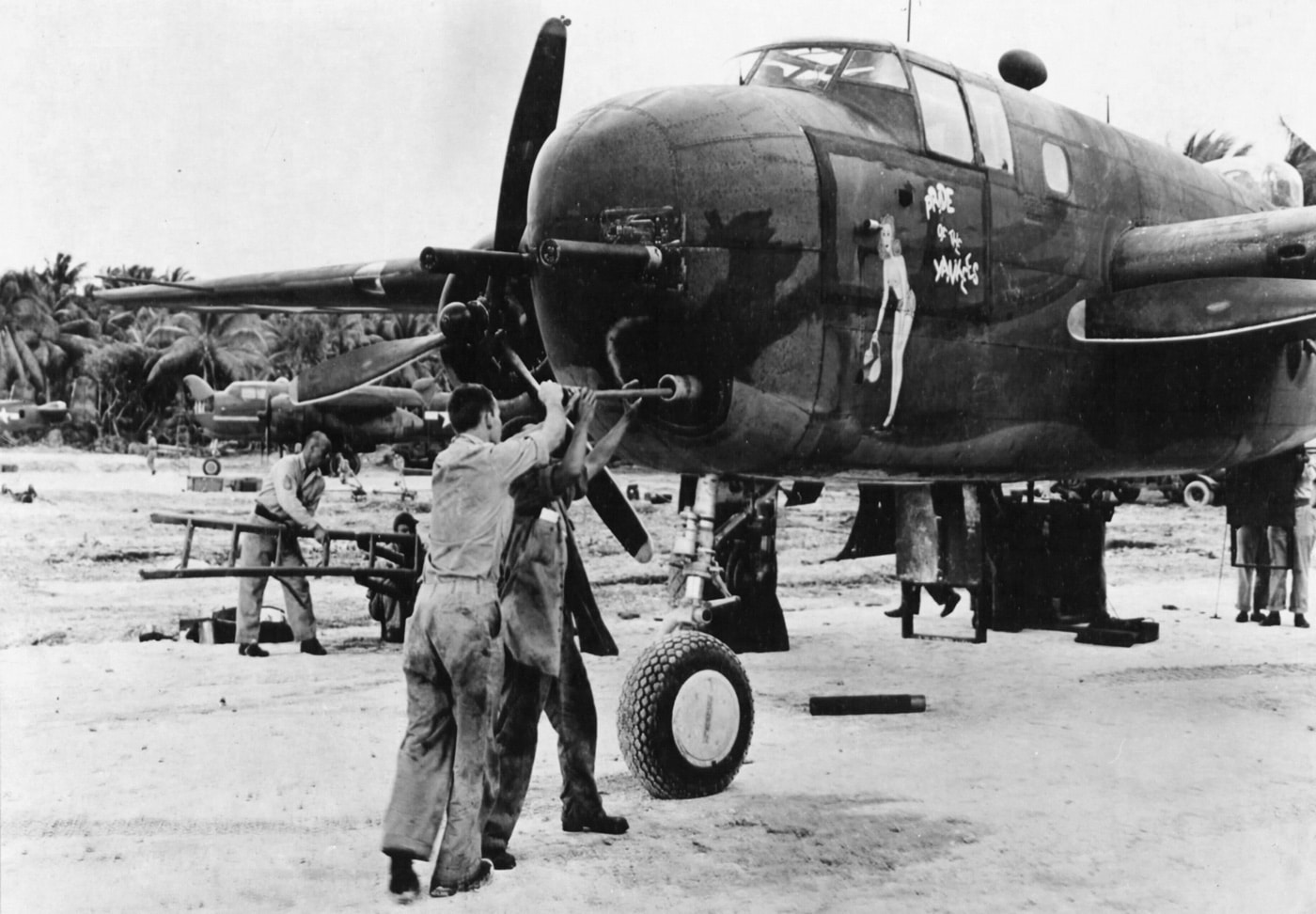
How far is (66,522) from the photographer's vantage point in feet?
75.7

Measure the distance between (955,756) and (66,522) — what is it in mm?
19990

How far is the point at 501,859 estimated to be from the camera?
215 inches

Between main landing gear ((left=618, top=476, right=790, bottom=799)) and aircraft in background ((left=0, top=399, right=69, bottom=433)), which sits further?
aircraft in background ((left=0, top=399, right=69, bottom=433))

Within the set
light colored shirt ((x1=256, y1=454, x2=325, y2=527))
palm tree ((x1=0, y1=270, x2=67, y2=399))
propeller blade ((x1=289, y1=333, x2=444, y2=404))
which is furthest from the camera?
palm tree ((x1=0, y1=270, x2=67, y2=399))

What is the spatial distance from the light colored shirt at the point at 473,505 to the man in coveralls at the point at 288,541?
6121mm

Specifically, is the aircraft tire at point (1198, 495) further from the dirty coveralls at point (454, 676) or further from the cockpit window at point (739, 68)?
the dirty coveralls at point (454, 676)

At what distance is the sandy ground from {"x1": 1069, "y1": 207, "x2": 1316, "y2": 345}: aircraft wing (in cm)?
278

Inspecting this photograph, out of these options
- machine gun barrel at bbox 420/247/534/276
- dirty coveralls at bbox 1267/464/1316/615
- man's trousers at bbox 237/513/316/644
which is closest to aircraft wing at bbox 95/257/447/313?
man's trousers at bbox 237/513/316/644

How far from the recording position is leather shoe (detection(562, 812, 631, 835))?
6039 millimetres

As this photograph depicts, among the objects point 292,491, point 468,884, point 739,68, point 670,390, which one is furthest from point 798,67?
point 292,491

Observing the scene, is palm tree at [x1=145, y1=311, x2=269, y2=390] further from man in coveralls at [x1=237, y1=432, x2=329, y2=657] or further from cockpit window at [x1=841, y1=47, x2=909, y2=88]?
cockpit window at [x1=841, y1=47, x2=909, y2=88]

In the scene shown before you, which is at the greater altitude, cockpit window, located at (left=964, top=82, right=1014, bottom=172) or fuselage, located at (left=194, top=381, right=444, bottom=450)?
cockpit window, located at (left=964, top=82, right=1014, bottom=172)

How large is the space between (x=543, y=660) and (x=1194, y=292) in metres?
5.33

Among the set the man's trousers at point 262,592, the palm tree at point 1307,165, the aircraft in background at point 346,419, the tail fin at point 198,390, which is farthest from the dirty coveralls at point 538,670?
the tail fin at point 198,390
